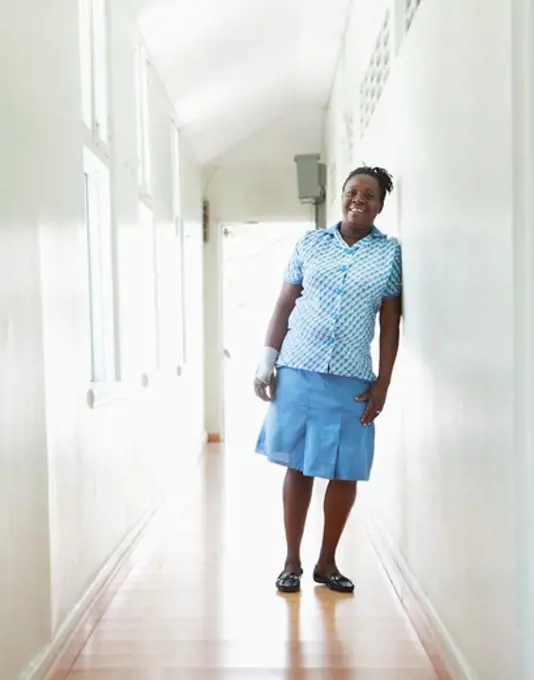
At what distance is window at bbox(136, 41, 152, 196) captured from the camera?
3.38 meters

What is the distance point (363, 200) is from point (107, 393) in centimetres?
105

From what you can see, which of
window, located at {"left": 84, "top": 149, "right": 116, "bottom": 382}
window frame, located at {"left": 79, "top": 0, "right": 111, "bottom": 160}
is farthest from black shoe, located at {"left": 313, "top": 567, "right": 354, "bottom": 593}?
window frame, located at {"left": 79, "top": 0, "right": 111, "bottom": 160}

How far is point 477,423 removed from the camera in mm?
1467

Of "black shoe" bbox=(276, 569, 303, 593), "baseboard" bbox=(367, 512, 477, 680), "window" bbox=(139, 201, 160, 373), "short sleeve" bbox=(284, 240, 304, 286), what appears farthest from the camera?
"window" bbox=(139, 201, 160, 373)

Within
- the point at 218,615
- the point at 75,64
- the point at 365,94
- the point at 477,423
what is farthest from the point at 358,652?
the point at 365,94

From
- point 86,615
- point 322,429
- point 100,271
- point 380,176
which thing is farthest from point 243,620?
point 380,176

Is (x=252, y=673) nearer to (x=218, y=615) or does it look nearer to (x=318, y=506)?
(x=218, y=615)

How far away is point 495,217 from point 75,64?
1340 mm

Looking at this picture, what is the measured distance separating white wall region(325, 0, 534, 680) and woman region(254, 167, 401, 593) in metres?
0.11

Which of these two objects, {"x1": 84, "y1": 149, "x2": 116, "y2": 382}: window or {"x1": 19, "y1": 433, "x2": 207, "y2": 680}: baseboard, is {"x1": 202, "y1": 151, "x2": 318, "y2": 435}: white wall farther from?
{"x1": 84, "y1": 149, "x2": 116, "y2": 382}: window

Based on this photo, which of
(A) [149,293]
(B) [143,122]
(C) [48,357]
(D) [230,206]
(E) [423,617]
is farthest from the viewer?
A: (D) [230,206]

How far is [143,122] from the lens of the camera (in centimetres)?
350

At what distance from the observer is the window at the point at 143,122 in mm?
3381

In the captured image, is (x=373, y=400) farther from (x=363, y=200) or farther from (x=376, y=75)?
(x=376, y=75)
